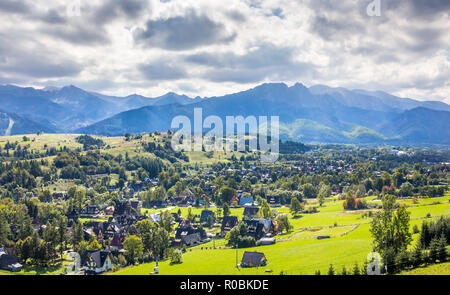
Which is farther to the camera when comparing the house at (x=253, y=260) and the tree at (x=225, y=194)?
the tree at (x=225, y=194)

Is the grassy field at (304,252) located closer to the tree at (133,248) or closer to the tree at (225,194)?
the tree at (133,248)

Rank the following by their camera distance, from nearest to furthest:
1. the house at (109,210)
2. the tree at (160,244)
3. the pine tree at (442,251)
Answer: the pine tree at (442,251) < the tree at (160,244) < the house at (109,210)

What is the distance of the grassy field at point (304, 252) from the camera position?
43.4m

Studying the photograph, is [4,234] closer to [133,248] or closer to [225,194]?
[133,248]

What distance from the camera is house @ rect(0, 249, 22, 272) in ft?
180

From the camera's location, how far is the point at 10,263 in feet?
184

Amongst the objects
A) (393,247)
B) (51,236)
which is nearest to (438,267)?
(393,247)

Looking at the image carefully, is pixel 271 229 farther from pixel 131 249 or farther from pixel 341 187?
pixel 341 187

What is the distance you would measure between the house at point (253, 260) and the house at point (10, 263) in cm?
3656

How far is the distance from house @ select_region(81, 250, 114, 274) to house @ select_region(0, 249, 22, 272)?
32.1 ft

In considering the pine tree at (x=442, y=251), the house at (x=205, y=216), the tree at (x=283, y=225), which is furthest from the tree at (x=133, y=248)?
the pine tree at (x=442, y=251)

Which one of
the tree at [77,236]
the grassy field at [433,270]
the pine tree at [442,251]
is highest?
the pine tree at [442,251]
